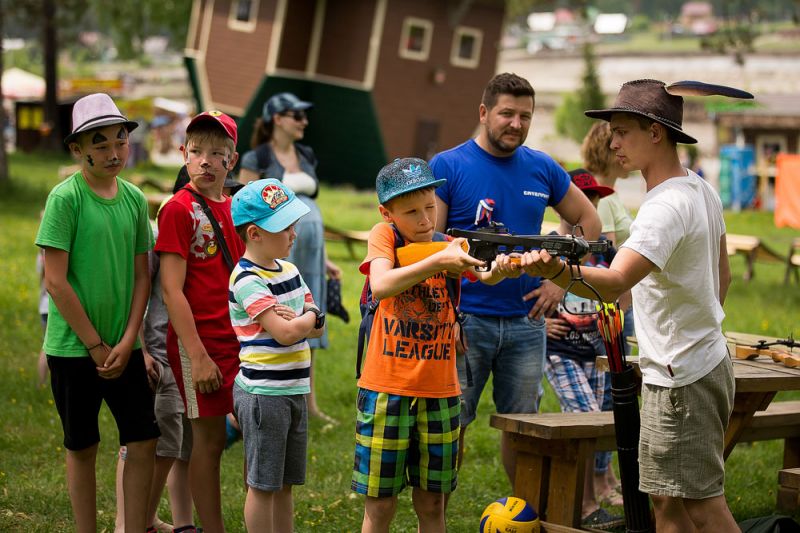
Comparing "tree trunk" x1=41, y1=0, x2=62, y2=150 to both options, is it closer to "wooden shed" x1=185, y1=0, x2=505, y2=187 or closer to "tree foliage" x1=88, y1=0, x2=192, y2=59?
"tree foliage" x1=88, y1=0, x2=192, y2=59

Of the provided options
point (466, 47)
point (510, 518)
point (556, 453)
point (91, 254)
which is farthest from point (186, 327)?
point (466, 47)

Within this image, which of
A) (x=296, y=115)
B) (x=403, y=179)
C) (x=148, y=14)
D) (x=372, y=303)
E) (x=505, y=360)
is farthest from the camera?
(x=148, y=14)

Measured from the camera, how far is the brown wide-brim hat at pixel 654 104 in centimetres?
439

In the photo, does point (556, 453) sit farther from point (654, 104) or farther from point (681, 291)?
point (654, 104)

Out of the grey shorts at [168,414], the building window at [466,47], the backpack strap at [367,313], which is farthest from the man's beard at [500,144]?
the building window at [466,47]

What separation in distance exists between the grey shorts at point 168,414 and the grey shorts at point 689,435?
7.46 ft

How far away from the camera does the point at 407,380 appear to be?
15.2 ft

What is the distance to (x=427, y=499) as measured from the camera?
4.73 meters

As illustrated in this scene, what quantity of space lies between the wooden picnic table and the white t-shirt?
78 centimetres

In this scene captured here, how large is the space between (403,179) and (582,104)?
Answer: 150 ft

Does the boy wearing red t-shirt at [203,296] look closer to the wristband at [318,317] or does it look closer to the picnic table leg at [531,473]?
the wristband at [318,317]

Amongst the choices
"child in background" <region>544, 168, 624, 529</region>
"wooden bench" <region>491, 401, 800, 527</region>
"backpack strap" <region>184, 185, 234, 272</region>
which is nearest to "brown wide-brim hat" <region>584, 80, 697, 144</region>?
"wooden bench" <region>491, 401, 800, 527</region>

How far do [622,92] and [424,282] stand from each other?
1.12 m

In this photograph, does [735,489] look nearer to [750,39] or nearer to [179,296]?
[179,296]
